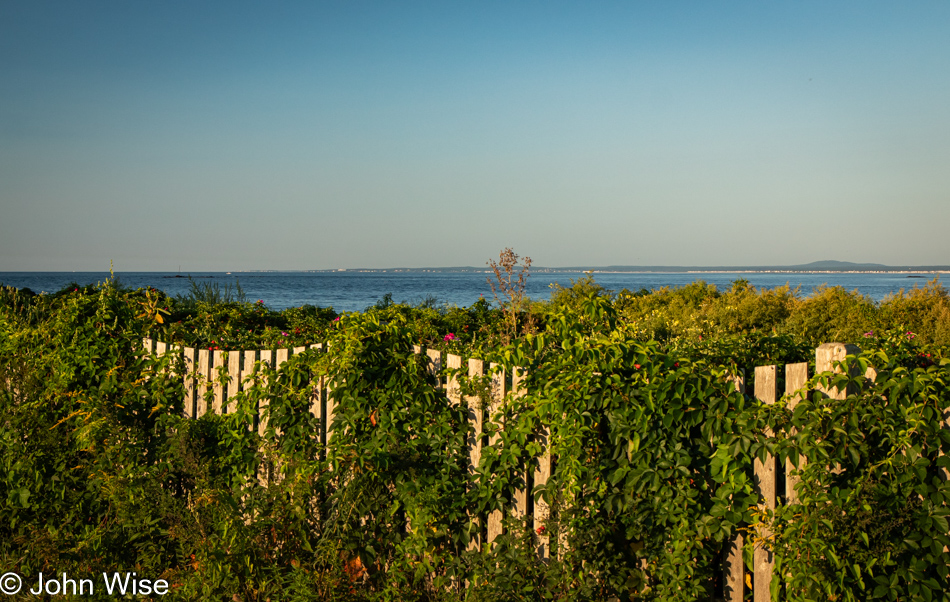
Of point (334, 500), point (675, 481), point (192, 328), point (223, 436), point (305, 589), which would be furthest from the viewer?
point (192, 328)

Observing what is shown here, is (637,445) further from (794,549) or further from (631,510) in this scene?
(794,549)

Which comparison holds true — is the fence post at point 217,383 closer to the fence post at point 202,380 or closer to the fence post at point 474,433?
the fence post at point 202,380

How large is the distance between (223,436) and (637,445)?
2.83 metres

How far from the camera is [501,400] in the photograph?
132 inches

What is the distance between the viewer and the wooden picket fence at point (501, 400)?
2783mm

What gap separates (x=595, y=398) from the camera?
9.76 ft

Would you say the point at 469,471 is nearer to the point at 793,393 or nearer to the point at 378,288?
the point at 793,393

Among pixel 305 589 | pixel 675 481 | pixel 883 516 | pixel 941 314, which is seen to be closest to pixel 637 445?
pixel 675 481

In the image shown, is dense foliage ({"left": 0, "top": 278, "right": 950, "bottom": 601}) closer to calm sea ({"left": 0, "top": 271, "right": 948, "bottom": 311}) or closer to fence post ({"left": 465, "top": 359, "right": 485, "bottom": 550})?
fence post ({"left": 465, "top": 359, "right": 485, "bottom": 550})

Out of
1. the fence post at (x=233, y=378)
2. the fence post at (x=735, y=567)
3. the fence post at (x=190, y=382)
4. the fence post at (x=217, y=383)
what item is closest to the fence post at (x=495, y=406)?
the fence post at (x=735, y=567)

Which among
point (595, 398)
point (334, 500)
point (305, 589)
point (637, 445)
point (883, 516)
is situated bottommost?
point (305, 589)

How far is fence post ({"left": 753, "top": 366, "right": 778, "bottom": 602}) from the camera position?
280 centimetres

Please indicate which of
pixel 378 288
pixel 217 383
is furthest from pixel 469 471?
pixel 378 288

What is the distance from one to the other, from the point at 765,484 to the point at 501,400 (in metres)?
1.31
